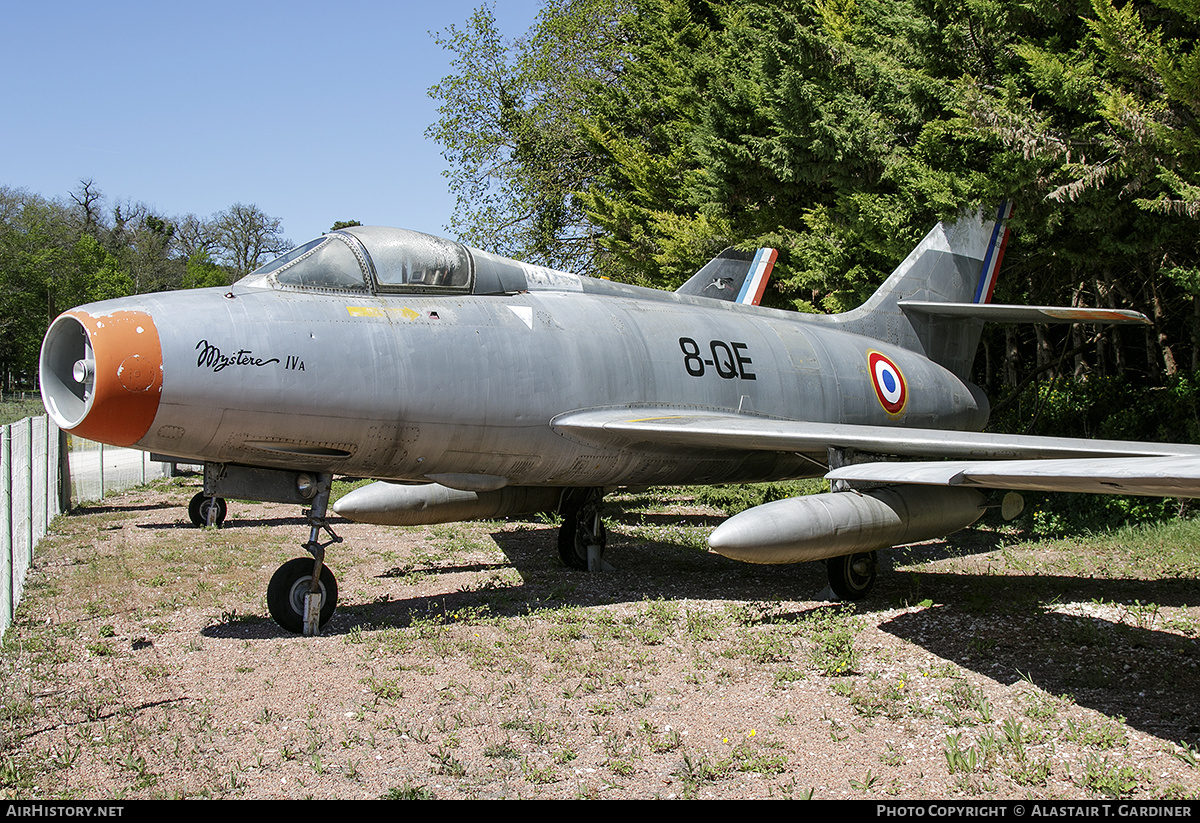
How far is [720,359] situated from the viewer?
9.04 m

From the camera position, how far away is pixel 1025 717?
515cm

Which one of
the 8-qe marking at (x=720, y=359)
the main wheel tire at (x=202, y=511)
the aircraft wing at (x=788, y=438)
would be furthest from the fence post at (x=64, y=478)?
the 8-qe marking at (x=720, y=359)

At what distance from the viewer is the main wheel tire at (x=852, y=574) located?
27.2 ft

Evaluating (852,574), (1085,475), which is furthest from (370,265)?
(1085,475)

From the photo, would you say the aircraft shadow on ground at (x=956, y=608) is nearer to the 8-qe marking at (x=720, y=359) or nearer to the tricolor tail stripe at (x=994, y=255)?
the 8-qe marking at (x=720, y=359)

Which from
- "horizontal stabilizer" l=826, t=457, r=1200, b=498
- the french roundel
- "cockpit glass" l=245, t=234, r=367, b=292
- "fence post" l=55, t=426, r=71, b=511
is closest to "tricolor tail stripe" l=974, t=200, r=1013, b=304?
the french roundel

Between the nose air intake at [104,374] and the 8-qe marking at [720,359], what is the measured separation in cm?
477

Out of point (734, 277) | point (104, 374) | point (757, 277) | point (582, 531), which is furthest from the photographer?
point (757, 277)

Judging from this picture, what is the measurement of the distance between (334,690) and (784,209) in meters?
15.0

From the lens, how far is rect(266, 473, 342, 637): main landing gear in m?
7.02

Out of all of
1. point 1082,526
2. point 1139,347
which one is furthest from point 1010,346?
point 1082,526

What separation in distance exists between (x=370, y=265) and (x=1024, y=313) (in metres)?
7.59

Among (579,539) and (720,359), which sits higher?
(720,359)

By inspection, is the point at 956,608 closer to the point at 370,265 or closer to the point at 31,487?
the point at 370,265
